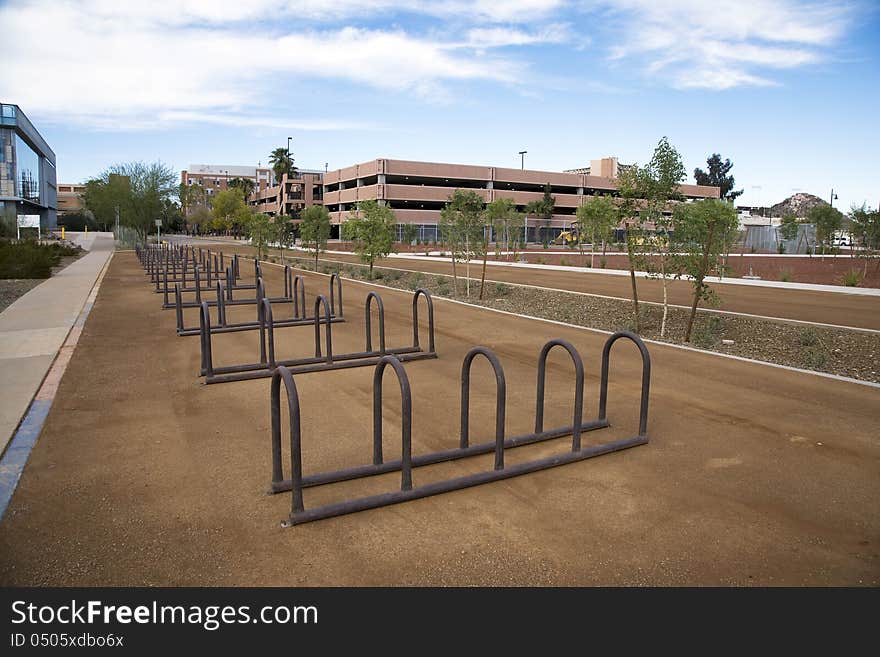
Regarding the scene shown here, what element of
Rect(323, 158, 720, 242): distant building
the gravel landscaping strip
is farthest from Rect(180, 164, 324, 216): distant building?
the gravel landscaping strip

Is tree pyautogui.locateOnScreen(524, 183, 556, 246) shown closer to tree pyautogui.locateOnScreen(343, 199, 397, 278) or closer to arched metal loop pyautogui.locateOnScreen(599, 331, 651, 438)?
tree pyautogui.locateOnScreen(343, 199, 397, 278)

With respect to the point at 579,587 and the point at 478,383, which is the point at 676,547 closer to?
the point at 579,587

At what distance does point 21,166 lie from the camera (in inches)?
2739

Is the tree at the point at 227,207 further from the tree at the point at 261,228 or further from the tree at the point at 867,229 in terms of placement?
the tree at the point at 867,229

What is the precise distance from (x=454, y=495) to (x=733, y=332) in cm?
859

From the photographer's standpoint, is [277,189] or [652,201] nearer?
[652,201]

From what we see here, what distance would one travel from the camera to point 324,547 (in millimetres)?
3861

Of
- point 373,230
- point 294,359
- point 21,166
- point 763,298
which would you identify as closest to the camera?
point 294,359

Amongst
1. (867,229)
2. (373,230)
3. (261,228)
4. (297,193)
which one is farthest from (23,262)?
(297,193)

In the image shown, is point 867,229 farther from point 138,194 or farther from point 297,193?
point 297,193

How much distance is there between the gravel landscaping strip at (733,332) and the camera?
9.52 meters

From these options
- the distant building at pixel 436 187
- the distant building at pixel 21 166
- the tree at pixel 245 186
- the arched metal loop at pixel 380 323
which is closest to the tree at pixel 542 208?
the distant building at pixel 436 187

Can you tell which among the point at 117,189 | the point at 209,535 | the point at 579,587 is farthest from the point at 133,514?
the point at 117,189
